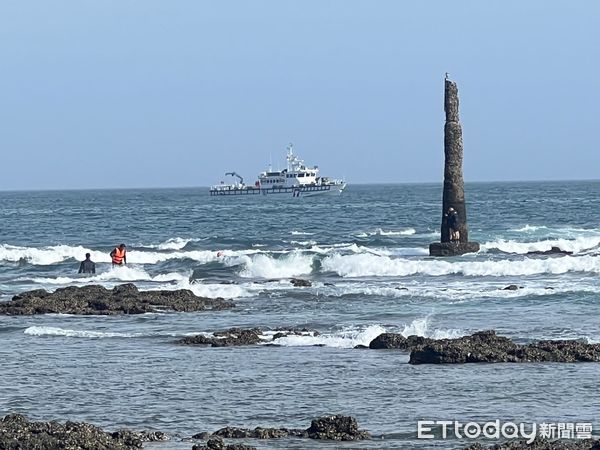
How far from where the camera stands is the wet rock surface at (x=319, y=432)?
14.1 meters

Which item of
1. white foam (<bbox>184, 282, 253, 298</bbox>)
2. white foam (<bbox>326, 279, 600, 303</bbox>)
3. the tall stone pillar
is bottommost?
white foam (<bbox>184, 282, 253, 298</bbox>)

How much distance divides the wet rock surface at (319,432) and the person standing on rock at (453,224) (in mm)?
30108

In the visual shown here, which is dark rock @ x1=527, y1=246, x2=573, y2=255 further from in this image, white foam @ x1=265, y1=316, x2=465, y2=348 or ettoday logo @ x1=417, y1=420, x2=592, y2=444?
ettoday logo @ x1=417, y1=420, x2=592, y2=444

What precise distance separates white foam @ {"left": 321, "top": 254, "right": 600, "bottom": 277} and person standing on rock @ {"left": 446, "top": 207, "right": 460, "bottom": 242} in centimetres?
232

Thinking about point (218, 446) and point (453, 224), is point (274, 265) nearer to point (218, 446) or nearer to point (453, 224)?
point (453, 224)

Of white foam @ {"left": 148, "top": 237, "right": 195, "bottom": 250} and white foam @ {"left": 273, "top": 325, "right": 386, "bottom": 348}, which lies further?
white foam @ {"left": 148, "top": 237, "right": 195, "bottom": 250}

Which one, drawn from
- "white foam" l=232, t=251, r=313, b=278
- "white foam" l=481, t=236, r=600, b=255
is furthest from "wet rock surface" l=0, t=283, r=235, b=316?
"white foam" l=481, t=236, r=600, b=255

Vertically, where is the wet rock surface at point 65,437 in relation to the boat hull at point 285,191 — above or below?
below

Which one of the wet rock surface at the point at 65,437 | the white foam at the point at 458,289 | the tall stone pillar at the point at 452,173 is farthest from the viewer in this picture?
the tall stone pillar at the point at 452,173

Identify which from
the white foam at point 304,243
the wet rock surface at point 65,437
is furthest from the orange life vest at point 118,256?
the wet rock surface at point 65,437

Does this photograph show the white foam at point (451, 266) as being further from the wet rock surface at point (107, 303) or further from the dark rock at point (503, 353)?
the dark rock at point (503, 353)

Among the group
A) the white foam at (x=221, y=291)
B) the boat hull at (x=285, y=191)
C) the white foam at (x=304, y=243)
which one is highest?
the boat hull at (x=285, y=191)

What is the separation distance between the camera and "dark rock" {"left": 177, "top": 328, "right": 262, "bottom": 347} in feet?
73.2

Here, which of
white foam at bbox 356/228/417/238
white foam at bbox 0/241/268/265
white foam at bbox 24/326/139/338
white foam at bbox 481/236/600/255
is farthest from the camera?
white foam at bbox 356/228/417/238
